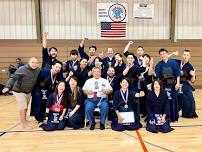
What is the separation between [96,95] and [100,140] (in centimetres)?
123

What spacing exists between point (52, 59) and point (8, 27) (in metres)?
6.73

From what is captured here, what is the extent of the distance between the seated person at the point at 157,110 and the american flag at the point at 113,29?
294 inches

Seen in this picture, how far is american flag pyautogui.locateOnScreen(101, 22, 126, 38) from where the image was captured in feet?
42.0

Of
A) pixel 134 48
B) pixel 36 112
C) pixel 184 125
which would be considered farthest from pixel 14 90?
pixel 134 48

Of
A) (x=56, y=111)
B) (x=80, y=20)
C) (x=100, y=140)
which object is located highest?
(x=80, y=20)

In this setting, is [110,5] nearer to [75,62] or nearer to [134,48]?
[134,48]

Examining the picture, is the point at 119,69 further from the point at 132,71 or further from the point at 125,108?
the point at 125,108

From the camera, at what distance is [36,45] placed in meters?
12.8

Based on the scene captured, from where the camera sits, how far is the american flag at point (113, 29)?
12805 mm

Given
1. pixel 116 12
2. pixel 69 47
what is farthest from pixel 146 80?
pixel 69 47

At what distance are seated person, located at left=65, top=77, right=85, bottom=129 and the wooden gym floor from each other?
190 mm

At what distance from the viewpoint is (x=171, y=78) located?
6.38 m

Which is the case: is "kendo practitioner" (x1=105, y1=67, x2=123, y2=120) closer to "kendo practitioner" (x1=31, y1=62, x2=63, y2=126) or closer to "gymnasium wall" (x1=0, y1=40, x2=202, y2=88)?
"kendo practitioner" (x1=31, y1=62, x2=63, y2=126)

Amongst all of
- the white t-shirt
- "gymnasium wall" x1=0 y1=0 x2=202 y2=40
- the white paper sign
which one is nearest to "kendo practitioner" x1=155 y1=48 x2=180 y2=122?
the white paper sign
